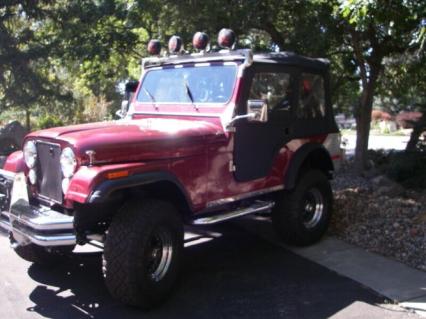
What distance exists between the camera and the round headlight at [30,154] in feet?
15.0

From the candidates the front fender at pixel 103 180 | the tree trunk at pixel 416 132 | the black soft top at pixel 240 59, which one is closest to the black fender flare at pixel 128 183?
the front fender at pixel 103 180

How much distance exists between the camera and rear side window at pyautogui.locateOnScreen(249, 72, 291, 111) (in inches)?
211

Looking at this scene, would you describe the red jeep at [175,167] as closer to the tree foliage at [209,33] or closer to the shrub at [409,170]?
the tree foliage at [209,33]

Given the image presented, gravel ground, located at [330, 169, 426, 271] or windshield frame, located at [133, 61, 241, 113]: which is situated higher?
windshield frame, located at [133, 61, 241, 113]

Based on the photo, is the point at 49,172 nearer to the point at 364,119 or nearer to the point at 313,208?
the point at 313,208

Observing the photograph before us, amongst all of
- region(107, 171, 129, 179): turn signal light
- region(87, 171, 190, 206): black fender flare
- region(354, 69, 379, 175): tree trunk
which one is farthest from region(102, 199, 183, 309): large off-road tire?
region(354, 69, 379, 175): tree trunk

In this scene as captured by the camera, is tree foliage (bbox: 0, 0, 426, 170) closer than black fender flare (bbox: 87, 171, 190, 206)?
No

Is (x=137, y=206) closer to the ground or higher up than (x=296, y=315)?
higher up

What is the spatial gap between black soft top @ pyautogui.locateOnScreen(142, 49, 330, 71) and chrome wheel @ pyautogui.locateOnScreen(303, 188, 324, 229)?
1.41 meters

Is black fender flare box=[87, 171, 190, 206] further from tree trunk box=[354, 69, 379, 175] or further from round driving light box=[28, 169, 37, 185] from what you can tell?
tree trunk box=[354, 69, 379, 175]

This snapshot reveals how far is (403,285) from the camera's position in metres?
4.80

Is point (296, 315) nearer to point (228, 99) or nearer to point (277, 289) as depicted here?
point (277, 289)

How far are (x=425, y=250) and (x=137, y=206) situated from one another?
3.13m

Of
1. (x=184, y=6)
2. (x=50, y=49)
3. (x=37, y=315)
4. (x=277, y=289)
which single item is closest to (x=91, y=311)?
(x=37, y=315)
